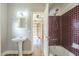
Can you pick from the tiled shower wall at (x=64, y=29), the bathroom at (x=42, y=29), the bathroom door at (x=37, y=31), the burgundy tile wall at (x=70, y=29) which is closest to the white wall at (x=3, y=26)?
the bathroom at (x=42, y=29)

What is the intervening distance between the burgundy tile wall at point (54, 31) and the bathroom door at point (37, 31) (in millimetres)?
140

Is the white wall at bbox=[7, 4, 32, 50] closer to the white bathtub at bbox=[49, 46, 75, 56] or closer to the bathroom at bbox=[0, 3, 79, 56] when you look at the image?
Answer: the bathroom at bbox=[0, 3, 79, 56]

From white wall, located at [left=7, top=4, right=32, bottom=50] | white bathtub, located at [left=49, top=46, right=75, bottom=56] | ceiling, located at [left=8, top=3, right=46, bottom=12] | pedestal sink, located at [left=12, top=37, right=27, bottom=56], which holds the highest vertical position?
ceiling, located at [left=8, top=3, right=46, bottom=12]

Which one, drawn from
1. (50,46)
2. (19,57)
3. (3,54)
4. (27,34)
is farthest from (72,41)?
(3,54)

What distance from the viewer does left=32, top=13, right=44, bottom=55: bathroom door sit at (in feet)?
5.67

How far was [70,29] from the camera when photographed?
1.66 metres

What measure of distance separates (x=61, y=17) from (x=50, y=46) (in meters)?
0.50

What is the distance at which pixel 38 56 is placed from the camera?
60.5 inches

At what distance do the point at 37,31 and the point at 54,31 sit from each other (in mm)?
269

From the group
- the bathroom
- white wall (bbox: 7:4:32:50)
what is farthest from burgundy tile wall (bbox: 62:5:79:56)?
white wall (bbox: 7:4:32:50)

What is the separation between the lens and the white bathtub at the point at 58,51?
5.11 feet

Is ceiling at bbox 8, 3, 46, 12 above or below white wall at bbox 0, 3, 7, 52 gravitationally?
above

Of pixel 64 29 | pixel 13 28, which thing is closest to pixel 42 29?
pixel 64 29

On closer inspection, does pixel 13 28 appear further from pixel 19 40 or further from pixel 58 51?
pixel 58 51
